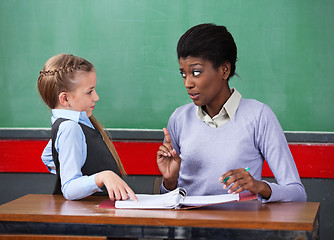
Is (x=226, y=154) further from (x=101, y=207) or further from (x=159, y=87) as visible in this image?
(x=159, y=87)

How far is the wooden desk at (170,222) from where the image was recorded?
3.87 ft

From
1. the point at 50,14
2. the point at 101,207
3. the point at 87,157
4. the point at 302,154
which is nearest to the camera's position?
the point at 101,207

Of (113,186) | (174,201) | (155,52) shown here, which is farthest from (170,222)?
(155,52)

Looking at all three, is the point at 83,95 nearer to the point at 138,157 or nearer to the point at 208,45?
the point at 208,45

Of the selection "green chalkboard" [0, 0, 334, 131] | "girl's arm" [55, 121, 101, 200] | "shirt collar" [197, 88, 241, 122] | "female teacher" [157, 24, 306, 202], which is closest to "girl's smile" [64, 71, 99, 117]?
"girl's arm" [55, 121, 101, 200]

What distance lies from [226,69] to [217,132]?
245 millimetres

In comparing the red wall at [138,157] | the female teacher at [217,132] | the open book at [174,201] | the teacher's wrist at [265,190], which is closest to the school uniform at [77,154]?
the open book at [174,201]

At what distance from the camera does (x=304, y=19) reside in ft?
7.39

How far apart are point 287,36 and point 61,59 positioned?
1.16m

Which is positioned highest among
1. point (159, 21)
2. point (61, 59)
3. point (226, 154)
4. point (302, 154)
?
point (159, 21)

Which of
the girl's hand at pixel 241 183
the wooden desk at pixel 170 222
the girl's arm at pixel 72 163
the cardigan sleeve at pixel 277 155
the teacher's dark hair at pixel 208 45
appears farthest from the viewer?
the teacher's dark hair at pixel 208 45

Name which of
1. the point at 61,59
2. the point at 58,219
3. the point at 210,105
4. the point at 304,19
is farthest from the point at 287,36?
the point at 58,219

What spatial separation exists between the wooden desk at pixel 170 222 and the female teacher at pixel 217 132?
0.30 metres

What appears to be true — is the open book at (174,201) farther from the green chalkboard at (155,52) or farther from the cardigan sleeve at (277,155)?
the green chalkboard at (155,52)
